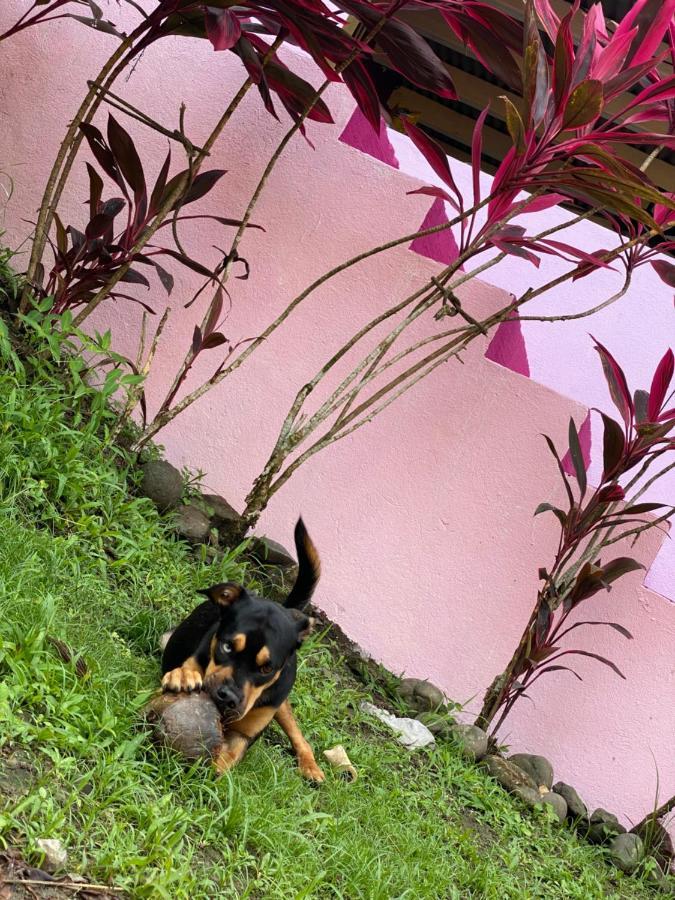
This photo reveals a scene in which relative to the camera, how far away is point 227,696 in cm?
244

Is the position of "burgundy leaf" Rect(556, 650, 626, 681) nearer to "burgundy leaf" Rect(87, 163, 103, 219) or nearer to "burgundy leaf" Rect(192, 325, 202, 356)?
"burgundy leaf" Rect(192, 325, 202, 356)

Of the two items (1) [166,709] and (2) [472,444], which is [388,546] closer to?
(2) [472,444]

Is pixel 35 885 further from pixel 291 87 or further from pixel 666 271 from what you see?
pixel 666 271

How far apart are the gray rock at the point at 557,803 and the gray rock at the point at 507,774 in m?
0.06

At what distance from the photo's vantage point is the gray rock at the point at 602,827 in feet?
13.3

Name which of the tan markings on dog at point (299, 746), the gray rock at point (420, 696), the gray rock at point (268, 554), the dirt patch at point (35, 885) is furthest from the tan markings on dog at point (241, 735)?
the gray rock at point (420, 696)

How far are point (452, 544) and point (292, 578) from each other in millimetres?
814

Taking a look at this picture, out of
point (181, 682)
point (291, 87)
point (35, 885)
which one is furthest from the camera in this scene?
point (291, 87)

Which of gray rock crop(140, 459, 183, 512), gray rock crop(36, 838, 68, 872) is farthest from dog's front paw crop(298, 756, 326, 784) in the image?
gray rock crop(140, 459, 183, 512)

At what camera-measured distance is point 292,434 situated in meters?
3.93

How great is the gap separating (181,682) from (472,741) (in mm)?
1887

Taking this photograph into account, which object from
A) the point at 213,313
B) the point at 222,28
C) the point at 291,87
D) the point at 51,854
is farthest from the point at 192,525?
the point at 51,854

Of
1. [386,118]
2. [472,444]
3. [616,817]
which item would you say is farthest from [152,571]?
[616,817]

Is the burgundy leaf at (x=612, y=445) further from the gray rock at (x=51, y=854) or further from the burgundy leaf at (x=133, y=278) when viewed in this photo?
the gray rock at (x=51, y=854)
